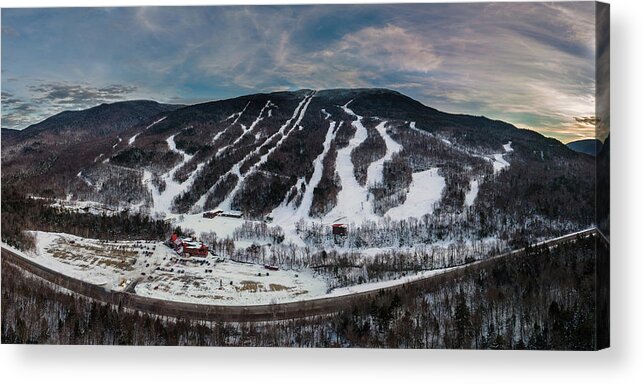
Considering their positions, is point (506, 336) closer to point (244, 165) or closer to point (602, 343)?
point (602, 343)

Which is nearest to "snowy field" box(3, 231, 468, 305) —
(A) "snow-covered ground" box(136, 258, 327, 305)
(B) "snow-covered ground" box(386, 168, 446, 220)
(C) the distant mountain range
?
(A) "snow-covered ground" box(136, 258, 327, 305)

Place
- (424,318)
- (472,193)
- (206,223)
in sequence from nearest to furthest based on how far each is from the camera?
(424,318) < (472,193) < (206,223)

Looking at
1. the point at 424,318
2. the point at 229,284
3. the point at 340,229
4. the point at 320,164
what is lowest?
the point at 424,318

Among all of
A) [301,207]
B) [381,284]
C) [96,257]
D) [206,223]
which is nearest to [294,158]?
[301,207]

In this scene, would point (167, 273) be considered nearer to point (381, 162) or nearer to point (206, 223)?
point (206, 223)

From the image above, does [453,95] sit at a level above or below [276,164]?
above

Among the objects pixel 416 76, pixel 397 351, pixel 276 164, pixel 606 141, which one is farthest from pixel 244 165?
pixel 606 141

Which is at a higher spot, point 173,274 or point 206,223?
point 206,223
